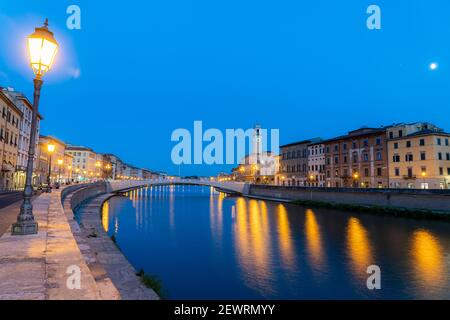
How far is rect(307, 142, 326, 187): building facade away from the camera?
6994cm

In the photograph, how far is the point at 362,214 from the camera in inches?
1614

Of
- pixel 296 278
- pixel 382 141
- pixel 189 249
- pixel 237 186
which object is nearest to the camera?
pixel 296 278

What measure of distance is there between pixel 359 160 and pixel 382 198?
58.4 ft

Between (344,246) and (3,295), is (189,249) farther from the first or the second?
(3,295)

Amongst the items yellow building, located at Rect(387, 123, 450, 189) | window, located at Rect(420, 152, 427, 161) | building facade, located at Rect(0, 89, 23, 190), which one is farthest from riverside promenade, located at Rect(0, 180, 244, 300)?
window, located at Rect(420, 152, 427, 161)

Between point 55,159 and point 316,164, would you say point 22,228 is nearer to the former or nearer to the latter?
point 316,164

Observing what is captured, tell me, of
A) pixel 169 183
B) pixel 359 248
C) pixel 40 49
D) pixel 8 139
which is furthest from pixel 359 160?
pixel 40 49

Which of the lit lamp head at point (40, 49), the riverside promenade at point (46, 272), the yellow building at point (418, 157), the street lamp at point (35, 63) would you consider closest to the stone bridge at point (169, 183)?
the yellow building at point (418, 157)

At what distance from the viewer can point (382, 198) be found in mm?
42750

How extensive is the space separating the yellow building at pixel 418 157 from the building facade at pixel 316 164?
17899mm

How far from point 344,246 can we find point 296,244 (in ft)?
10.8
